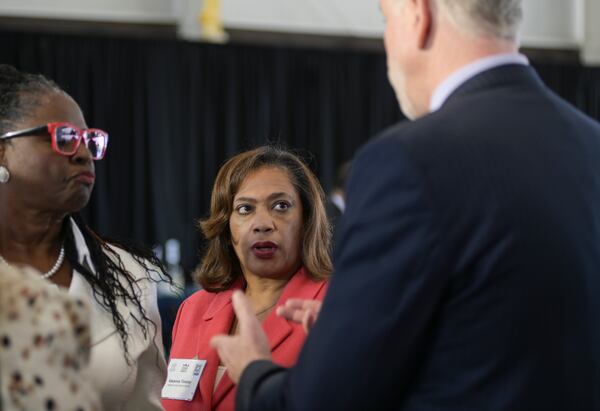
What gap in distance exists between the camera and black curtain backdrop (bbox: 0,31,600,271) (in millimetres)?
9008

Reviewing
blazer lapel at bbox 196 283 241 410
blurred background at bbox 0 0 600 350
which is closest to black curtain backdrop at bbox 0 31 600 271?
blurred background at bbox 0 0 600 350

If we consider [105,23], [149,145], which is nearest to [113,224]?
[149,145]

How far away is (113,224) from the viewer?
29.9 ft

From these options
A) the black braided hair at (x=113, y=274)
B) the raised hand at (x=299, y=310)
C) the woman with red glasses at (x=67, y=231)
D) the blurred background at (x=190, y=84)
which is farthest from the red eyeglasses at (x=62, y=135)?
the blurred background at (x=190, y=84)

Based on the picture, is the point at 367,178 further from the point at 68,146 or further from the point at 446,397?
the point at 68,146

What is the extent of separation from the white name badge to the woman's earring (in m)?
0.71

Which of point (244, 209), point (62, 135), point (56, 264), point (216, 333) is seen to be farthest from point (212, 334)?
point (62, 135)

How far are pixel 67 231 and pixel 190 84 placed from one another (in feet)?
23.0

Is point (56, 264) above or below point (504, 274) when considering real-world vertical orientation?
below

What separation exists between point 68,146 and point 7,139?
0.15m

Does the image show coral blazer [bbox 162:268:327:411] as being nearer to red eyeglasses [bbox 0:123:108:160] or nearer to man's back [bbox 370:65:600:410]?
red eyeglasses [bbox 0:123:108:160]

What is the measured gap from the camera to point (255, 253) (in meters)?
2.70

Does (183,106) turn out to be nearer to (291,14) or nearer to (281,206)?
(291,14)

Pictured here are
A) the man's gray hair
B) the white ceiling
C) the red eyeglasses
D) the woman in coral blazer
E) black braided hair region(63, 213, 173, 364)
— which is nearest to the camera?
the man's gray hair
